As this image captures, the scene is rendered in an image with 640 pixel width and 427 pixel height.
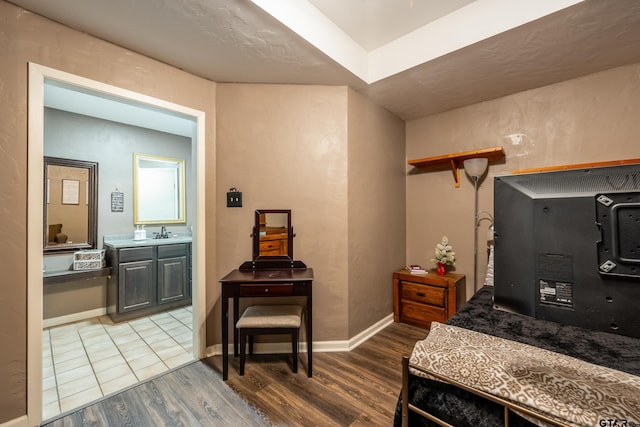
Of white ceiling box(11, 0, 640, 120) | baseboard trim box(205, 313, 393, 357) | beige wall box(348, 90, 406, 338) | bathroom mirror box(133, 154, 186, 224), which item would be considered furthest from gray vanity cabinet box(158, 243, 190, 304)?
beige wall box(348, 90, 406, 338)

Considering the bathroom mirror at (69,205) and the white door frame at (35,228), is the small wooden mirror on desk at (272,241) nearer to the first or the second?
the white door frame at (35,228)

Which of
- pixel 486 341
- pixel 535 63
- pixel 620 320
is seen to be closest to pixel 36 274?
pixel 486 341

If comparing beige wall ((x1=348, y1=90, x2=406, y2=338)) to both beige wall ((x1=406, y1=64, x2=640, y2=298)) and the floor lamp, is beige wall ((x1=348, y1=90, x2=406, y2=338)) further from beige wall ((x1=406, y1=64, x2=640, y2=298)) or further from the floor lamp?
the floor lamp

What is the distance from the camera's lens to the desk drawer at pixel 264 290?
1984 mm

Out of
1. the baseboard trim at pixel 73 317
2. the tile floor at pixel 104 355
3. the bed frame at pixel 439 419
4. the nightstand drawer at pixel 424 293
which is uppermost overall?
the bed frame at pixel 439 419

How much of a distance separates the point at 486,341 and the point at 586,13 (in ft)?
6.45

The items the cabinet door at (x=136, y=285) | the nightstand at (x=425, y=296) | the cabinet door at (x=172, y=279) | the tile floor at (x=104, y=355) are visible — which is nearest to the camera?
the tile floor at (x=104, y=355)

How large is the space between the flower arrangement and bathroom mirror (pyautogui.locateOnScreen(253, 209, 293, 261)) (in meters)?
1.64

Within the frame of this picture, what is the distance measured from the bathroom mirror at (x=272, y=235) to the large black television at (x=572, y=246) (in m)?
1.72

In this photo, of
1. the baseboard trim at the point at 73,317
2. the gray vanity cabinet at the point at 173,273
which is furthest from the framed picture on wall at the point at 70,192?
the baseboard trim at the point at 73,317

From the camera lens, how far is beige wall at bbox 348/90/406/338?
8.14 ft

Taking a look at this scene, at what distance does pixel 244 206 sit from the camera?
2.34 metres

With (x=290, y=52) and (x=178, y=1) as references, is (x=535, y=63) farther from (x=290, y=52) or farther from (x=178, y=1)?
(x=178, y=1)

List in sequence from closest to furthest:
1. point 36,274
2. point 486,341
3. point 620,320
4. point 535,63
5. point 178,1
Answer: point 620,320
point 486,341
point 178,1
point 36,274
point 535,63
